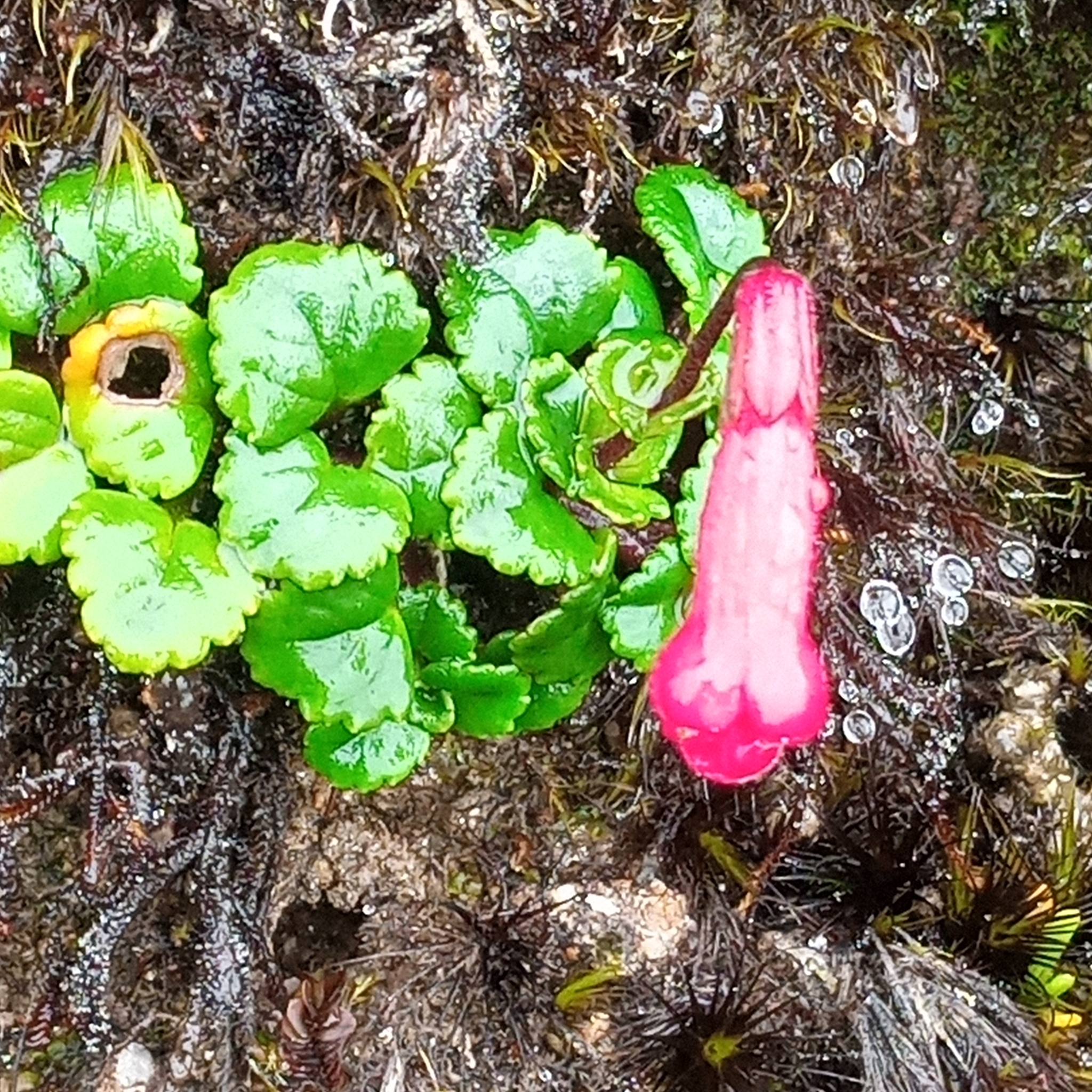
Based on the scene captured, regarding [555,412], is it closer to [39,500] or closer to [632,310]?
[632,310]

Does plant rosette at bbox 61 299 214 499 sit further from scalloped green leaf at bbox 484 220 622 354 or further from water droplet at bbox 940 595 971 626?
water droplet at bbox 940 595 971 626

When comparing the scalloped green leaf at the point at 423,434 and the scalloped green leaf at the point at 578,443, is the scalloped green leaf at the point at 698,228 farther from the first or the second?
the scalloped green leaf at the point at 423,434

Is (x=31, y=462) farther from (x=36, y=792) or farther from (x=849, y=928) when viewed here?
(x=849, y=928)

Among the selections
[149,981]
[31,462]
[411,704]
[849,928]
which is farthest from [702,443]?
[149,981]

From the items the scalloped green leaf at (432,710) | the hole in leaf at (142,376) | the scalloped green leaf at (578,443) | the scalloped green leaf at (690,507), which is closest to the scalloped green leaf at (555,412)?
the scalloped green leaf at (578,443)

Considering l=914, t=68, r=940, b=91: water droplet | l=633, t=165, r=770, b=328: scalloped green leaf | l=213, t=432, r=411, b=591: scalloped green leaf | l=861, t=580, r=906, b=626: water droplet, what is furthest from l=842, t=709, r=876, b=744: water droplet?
l=914, t=68, r=940, b=91: water droplet
